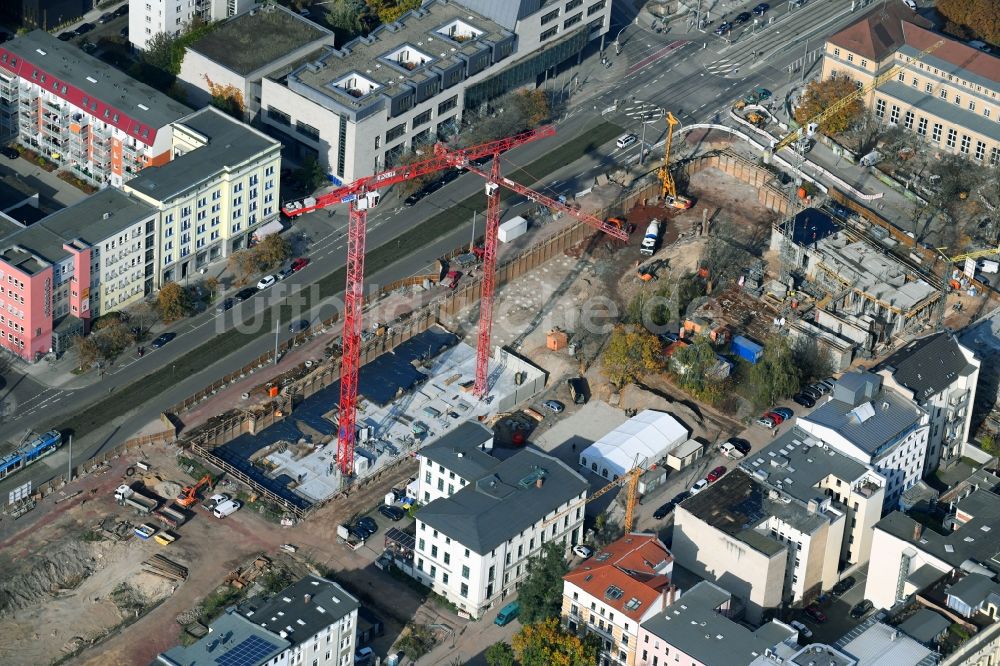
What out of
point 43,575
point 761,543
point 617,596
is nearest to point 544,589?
point 617,596

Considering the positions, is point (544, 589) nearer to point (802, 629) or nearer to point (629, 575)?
point (629, 575)

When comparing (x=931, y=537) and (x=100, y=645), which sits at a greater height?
(x=931, y=537)

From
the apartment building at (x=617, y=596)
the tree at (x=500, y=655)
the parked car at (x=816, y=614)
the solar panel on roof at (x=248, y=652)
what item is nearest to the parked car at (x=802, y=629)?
the parked car at (x=816, y=614)

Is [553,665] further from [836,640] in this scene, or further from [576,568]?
[836,640]

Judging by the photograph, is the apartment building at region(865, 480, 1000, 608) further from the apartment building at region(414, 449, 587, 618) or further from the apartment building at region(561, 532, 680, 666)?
the apartment building at region(414, 449, 587, 618)

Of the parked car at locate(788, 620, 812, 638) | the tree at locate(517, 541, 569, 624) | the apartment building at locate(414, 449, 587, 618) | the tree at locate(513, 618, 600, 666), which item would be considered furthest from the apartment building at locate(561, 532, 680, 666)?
the parked car at locate(788, 620, 812, 638)

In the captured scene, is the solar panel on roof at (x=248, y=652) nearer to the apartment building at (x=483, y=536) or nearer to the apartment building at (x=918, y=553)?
the apartment building at (x=483, y=536)

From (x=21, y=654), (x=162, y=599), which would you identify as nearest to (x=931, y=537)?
(x=162, y=599)
